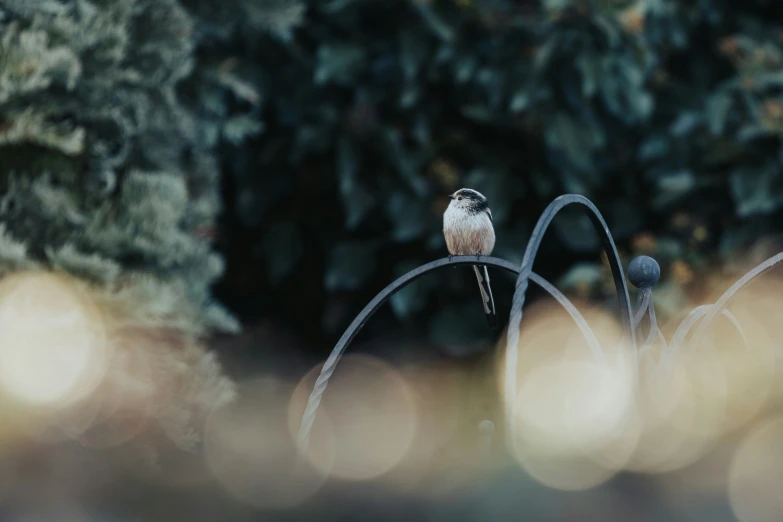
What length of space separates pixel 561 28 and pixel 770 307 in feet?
4.05

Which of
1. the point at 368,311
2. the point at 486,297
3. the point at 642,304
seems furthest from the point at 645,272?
the point at 368,311

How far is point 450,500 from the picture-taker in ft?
1.99

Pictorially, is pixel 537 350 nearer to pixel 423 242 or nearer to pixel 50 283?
pixel 423 242

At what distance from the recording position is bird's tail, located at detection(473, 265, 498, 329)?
1.25m

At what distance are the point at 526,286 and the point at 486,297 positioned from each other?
0.68 ft

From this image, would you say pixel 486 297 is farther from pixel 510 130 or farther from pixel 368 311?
pixel 510 130

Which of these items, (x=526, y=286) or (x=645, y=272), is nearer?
(x=526, y=286)

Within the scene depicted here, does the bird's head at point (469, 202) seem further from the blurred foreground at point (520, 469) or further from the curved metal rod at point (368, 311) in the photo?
the blurred foreground at point (520, 469)

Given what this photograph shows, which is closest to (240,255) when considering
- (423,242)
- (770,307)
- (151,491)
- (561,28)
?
(423,242)

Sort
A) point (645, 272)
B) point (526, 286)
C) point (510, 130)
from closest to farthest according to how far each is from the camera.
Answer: point (526, 286) → point (645, 272) → point (510, 130)

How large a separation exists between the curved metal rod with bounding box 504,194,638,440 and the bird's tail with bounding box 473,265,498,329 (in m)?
0.11

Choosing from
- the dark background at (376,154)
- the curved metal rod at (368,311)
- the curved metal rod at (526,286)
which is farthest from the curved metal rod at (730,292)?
the dark background at (376,154)

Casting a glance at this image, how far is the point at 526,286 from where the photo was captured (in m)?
1.09

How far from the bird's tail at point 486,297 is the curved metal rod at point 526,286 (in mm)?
108
